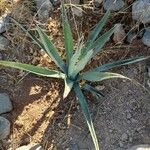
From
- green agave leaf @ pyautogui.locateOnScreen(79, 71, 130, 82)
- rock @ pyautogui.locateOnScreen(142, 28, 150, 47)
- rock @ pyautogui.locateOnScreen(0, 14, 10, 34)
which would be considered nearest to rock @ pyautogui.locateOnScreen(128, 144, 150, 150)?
green agave leaf @ pyautogui.locateOnScreen(79, 71, 130, 82)

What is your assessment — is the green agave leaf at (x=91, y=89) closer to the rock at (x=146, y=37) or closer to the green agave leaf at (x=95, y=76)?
the green agave leaf at (x=95, y=76)

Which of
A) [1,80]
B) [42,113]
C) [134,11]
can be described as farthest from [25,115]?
[134,11]

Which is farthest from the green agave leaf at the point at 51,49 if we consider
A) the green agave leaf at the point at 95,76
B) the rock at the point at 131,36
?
the rock at the point at 131,36

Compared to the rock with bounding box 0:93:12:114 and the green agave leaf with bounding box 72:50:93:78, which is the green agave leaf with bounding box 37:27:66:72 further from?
the rock with bounding box 0:93:12:114

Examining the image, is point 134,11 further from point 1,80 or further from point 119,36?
point 1,80

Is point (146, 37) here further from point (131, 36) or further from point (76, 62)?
point (76, 62)

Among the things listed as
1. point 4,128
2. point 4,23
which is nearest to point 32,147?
point 4,128
